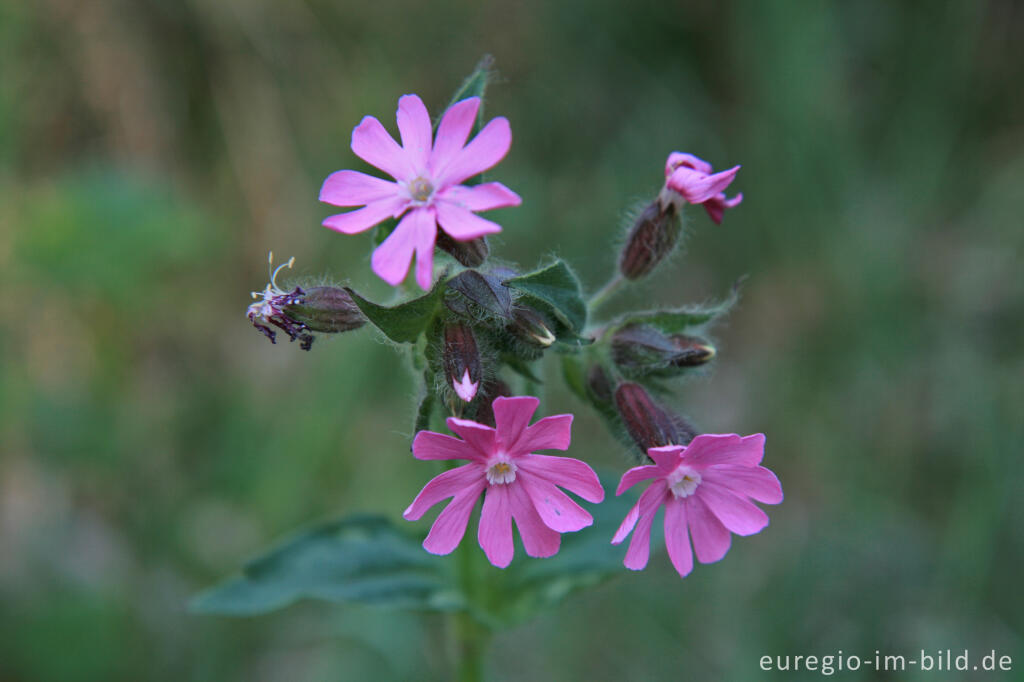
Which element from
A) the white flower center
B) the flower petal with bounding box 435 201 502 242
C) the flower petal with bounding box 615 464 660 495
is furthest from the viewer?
the white flower center

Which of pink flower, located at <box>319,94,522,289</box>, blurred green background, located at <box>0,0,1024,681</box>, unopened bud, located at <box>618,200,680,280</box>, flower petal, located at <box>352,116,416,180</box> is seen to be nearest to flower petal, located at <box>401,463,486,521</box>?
pink flower, located at <box>319,94,522,289</box>

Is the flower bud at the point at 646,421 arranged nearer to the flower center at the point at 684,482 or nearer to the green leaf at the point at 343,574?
the flower center at the point at 684,482

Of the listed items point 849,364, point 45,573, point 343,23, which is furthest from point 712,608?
point 343,23

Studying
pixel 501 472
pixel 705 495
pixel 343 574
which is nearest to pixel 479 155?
pixel 501 472

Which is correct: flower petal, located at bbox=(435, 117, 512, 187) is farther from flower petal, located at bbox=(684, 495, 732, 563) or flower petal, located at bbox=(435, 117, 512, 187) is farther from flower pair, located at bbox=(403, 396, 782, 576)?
flower petal, located at bbox=(684, 495, 732, 563)

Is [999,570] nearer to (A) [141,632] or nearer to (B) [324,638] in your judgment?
(B) [324,638]

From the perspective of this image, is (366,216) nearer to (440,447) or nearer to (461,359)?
(461,359)

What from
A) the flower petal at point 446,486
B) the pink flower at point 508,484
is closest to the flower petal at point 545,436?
the pink flower at point 508,484
